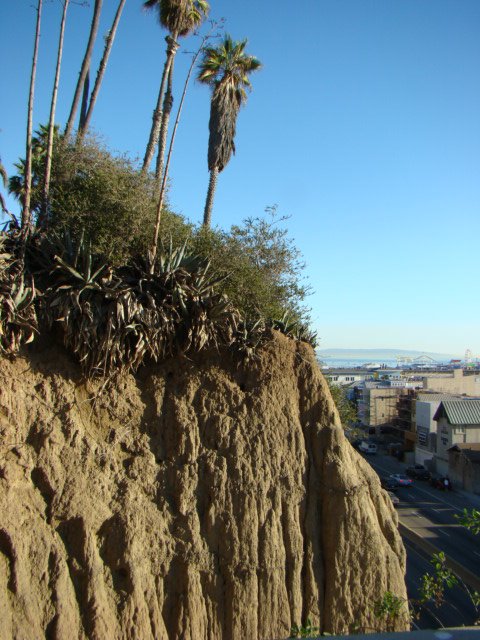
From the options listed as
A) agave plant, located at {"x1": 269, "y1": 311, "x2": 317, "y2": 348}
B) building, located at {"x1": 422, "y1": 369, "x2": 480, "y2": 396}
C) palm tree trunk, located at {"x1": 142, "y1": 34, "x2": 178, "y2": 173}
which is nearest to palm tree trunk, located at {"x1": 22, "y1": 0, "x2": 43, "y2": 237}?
agave plant, located at {"x1": 269, "y1": 311, "x2": 317, "y2": 348}

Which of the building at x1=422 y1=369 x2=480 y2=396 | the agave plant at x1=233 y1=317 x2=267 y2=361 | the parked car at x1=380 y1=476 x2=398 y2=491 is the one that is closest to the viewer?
the agave plant at x1=233 y1=317 x2=267 y2=361

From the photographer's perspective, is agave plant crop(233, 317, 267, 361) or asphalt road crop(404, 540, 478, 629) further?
asphalt road crop(404, 540, 478, 629)

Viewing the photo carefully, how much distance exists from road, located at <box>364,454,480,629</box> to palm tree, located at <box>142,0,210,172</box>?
17.7 m

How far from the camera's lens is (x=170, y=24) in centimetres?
2017

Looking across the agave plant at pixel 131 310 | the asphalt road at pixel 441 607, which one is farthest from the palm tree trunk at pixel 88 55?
the asphalt road at pixel 441 607

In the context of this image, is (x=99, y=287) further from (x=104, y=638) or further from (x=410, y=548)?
(x=410, y=548)

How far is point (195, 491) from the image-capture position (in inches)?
396

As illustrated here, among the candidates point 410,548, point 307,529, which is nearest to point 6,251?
point 307,529

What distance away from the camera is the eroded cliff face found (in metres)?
8.77

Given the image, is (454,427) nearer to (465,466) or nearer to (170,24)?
(465,466)

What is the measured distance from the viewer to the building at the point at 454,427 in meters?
48.5

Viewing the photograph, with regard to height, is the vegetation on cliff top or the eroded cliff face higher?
the vegetation on cliff top

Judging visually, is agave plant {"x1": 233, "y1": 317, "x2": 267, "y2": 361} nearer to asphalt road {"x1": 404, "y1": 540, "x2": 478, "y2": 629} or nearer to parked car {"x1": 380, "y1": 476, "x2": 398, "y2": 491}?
asphalt road {"x1": 404, "y1": 540, "x2": 478, "y2": 629}

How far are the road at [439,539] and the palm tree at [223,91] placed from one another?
19.1m
